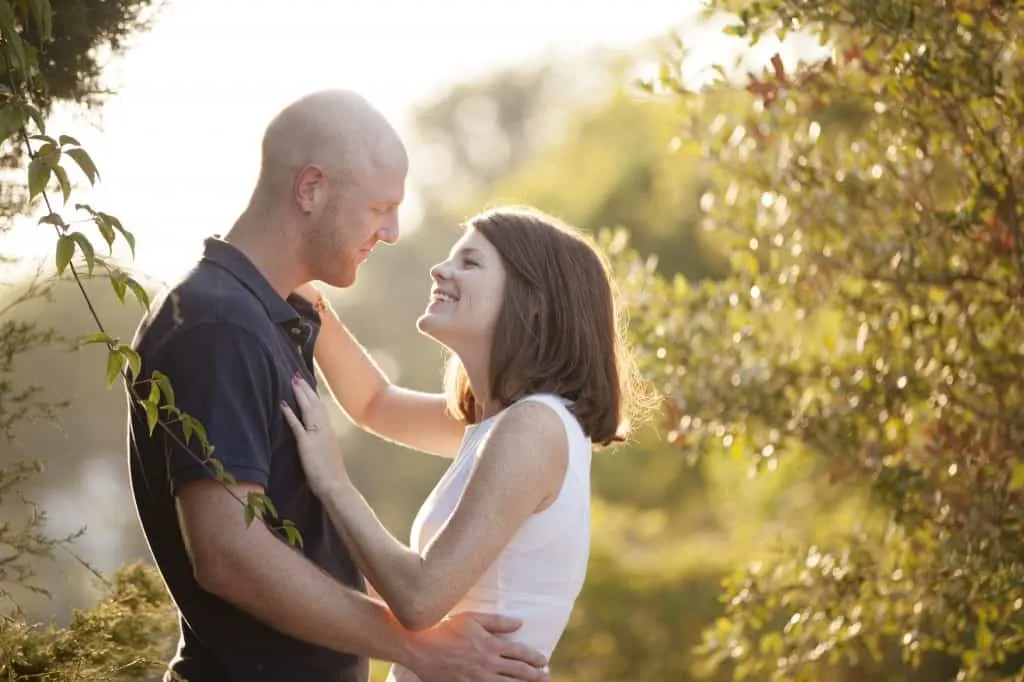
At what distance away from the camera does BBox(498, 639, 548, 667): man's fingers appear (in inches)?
132

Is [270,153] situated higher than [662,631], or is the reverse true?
[270,153]

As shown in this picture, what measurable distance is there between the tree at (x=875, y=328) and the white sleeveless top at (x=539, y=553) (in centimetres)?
159

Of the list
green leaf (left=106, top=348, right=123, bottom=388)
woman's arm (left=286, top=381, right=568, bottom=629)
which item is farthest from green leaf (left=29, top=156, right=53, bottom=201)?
woman's arm (left=286, top=381, right=568, bottom=629)

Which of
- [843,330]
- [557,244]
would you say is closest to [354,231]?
[557,244]

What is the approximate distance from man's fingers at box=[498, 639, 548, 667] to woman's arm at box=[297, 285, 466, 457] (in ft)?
3.49

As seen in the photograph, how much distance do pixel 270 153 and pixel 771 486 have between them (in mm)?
10324

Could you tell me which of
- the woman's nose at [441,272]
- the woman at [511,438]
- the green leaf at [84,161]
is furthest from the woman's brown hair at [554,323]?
the green leaf at [84,161]

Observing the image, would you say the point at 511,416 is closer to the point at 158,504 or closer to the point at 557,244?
the point at 557,244

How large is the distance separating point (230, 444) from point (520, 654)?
34.7 inches

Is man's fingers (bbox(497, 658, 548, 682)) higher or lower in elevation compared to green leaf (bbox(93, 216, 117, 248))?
A: lower

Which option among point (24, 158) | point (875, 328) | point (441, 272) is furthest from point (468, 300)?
point (875, 328)

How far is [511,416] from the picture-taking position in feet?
11.1

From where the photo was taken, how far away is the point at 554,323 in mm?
3635

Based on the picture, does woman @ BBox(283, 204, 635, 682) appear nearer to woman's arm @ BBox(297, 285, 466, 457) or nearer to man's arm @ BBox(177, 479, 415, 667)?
man's arm @ BBox(177, 479, 415, 667)
